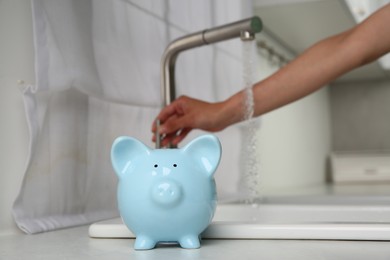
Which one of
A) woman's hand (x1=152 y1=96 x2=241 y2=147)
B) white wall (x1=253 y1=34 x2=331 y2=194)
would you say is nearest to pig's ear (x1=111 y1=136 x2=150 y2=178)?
woman's hand (x1=152 y1=96 x2=241 y2=147)

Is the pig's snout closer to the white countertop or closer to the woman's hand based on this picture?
the white countertop

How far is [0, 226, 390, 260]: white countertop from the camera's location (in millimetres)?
573

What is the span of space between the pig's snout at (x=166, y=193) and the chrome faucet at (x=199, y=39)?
390 mm

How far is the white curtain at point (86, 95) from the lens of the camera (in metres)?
0.87

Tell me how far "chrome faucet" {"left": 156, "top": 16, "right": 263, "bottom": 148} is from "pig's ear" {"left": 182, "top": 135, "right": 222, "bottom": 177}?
1.13 ft

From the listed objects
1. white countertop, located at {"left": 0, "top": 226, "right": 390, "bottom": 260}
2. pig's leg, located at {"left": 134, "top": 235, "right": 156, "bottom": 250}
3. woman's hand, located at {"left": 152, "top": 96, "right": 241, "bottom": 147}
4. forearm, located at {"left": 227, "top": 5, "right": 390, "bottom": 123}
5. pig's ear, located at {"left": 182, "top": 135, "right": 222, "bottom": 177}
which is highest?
forearm, located at {"left": 227, "top": 5, "right": 390, "bottom": 123}

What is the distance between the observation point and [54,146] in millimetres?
920

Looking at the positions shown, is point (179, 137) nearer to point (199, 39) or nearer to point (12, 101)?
point (199, 39)

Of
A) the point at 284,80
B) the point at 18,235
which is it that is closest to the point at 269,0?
the point at 284,80

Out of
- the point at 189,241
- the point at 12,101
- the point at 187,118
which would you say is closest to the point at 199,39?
the point at 187,118

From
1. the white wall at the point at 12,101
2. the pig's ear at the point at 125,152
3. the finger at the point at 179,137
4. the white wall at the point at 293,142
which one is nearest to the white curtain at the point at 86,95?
the white wall at the point at 12,101

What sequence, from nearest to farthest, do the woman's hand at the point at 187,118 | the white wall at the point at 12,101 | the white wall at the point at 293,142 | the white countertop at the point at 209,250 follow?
the white countertop at the point at 209,250 < the white wall at the point at 12,101 < the woman's hand at the point at 187,118 < the white wall at the point at 293,142

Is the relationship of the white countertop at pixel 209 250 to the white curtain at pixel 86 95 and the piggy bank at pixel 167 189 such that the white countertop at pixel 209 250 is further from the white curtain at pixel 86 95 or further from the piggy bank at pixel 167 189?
the white curtain at pixel 86 95

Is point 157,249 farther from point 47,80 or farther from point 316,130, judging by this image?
point 316,130
